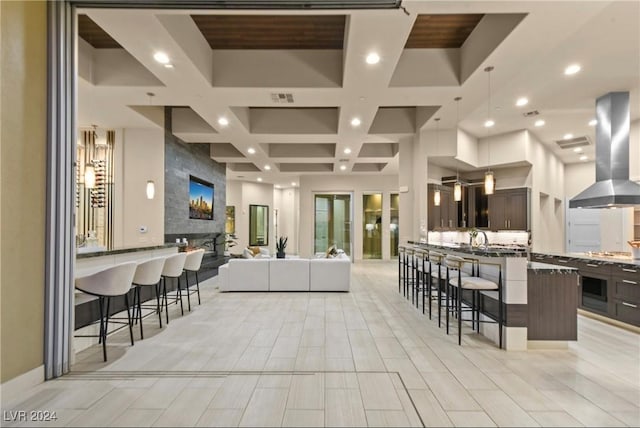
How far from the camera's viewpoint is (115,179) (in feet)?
22.0

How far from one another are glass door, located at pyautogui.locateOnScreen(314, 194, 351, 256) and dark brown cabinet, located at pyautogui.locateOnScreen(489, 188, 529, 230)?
212 inches

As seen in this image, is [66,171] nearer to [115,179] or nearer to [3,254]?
[3,254]

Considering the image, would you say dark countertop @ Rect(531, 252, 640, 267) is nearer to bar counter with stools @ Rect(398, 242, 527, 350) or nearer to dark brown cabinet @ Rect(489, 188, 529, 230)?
bar counter with stools @ Rect(398, 242, 527, 350)

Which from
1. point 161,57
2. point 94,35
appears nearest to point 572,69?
point 161,57

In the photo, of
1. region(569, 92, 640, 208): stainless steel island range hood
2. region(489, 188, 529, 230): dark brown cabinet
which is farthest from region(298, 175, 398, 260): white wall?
region(569, 92, 640, 208): stainless steel island range hood

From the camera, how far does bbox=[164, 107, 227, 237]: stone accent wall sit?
273 inches

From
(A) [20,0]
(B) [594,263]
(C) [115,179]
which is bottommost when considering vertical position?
(B) [594,263]

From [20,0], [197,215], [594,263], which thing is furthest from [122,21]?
[594,263]

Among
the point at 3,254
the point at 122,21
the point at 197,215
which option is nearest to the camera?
the point at 3,254

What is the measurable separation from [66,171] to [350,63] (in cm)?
318

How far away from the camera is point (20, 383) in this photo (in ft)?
8.04

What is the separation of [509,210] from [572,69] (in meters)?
4.15

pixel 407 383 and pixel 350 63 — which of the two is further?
pixel 350 63

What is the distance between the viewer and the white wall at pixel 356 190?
40.7ft
